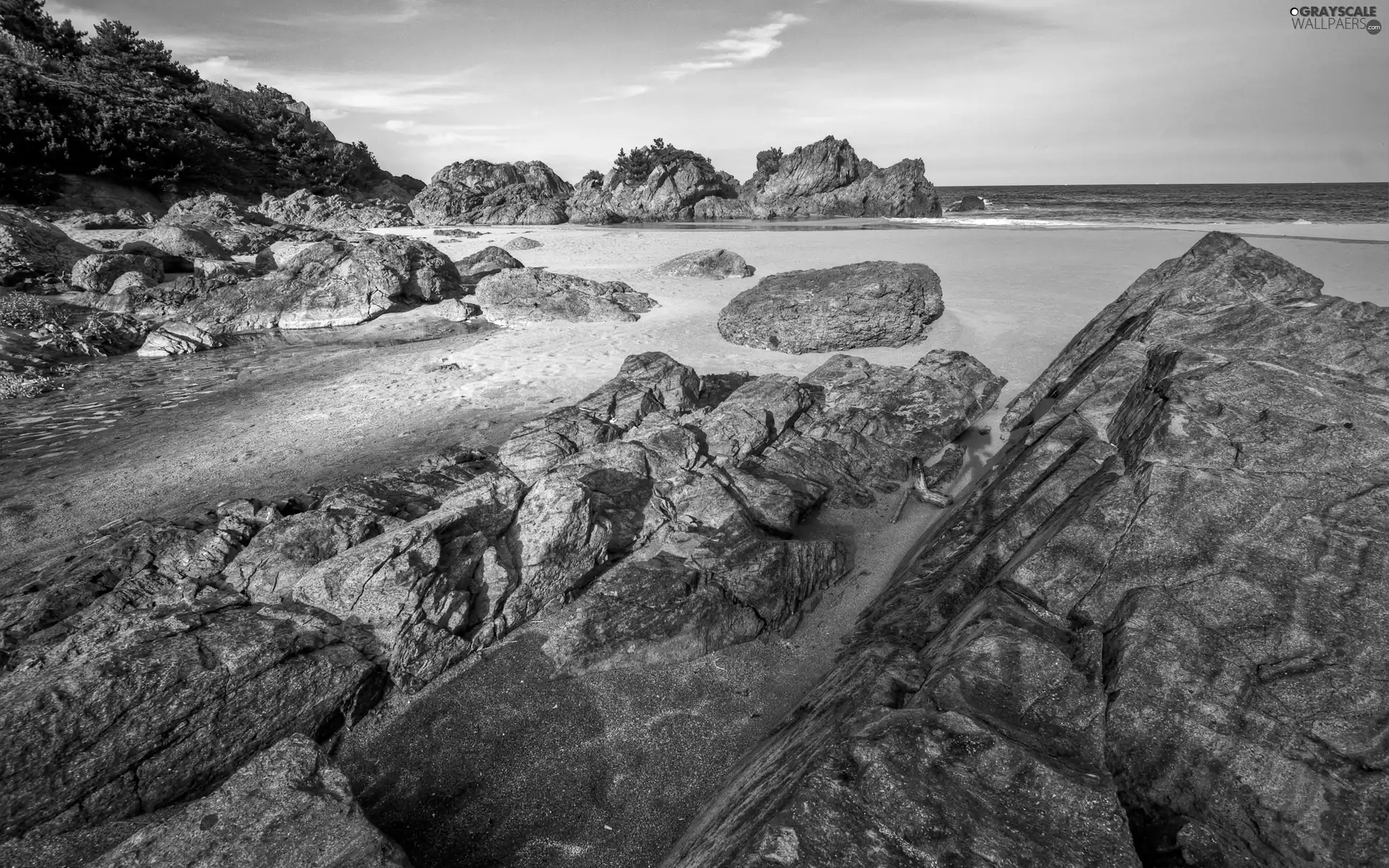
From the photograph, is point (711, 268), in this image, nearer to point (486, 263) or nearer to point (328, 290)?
point (486, 263)

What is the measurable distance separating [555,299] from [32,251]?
1214cm

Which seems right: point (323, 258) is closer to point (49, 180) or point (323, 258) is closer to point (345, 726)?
point (345, 726)

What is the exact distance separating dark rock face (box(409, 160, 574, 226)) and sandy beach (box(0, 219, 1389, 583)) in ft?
72.9

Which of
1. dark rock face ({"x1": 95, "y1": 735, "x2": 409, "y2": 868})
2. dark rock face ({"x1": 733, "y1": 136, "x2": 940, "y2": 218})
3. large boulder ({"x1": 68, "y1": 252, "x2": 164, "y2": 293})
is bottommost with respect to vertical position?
dark rock face ({"x1": 95, "y1": 735, "x2": 409, "y2": 868})

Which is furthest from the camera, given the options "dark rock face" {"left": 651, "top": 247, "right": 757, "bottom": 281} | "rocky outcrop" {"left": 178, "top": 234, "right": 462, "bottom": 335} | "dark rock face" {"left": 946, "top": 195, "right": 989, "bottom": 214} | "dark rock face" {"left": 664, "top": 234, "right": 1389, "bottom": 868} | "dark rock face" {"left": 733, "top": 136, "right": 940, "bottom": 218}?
"dark rock face" {"left": 946, "top": 195, "right": 989, "bottom": 214}

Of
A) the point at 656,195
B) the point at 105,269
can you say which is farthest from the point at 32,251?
the point at 656,195

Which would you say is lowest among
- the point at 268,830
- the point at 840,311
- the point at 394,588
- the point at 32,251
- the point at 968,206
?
the point at 268,830

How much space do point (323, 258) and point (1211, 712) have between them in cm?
1614

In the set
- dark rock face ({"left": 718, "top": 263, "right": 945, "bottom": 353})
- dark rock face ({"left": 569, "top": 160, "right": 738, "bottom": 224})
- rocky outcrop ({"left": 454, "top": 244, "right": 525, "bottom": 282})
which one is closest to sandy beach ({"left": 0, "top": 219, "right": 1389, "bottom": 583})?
dark rock face ({"left": 718, "top": 263, "right": 945, "bottom": 353})

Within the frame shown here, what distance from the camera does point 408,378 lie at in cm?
945

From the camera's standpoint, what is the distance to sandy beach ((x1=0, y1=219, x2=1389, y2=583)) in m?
6.40

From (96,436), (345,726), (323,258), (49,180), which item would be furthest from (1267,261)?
(49,180)

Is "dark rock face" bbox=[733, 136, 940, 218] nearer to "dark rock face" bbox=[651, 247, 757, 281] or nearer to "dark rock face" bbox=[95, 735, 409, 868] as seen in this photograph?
"dark rock face" bbox=[651, 247, 757, 281]

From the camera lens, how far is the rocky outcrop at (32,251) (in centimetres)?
1331
